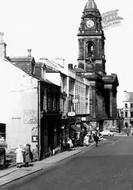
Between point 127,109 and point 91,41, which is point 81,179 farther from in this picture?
point 127,109

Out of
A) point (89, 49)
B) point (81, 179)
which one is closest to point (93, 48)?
point (89, 49)

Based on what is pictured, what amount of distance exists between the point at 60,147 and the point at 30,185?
2774cm

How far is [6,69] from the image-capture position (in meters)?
42.2

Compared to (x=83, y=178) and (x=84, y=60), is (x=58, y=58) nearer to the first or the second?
(x=83, y=178)

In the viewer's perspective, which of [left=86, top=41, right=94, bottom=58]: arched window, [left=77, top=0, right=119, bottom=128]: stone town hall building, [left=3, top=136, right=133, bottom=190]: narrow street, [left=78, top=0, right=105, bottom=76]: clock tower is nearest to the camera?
[left=3, top=136, right=133, bottom=190]: narrow street

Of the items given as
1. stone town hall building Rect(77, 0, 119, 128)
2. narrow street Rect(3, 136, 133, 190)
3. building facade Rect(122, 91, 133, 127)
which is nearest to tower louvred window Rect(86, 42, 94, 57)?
stone town hall building Rect(77, 0, 119, 128)

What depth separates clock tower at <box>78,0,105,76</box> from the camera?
13038 cm

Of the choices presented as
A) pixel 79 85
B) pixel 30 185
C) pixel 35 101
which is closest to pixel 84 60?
pixel 79 85

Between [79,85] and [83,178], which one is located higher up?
[79,85]

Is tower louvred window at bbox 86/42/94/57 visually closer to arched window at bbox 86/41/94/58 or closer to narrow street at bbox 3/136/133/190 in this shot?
arched window at bbox 86/41/94/58

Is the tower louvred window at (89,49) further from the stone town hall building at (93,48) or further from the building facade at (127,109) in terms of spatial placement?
the building facade at (127,109)

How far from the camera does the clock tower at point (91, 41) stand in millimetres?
130375

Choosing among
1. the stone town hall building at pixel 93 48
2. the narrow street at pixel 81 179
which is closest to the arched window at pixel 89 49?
the stone town hall building at pixel 93 48

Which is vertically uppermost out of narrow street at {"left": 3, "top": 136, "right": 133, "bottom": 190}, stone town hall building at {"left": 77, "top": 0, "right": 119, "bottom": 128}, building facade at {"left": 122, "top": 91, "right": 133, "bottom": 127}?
stone town hall building at {"left": 77, "top": 0, "right": 119, "bottom": 128}
